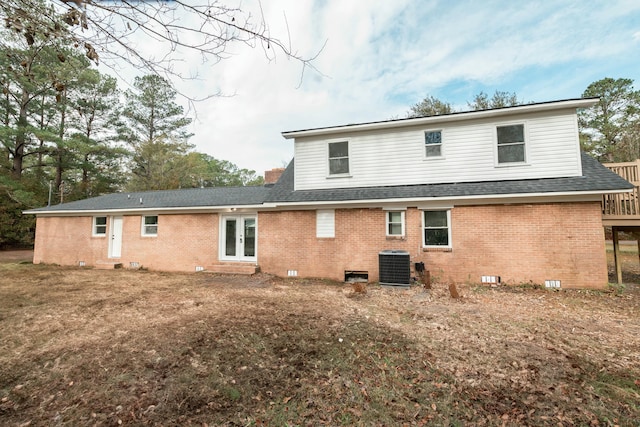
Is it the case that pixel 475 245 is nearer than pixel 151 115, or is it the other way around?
pixel 475 245

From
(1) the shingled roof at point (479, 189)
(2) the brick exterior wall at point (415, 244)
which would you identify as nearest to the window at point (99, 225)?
(2) the brick exterior wall at point (415, 244)

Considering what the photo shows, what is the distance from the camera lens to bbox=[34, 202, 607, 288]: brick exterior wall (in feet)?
25.4

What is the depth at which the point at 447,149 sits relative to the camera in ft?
31.1

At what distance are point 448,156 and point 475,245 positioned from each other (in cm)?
321

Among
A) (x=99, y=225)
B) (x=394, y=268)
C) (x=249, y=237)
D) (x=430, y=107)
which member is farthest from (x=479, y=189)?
(x=430, y=107)

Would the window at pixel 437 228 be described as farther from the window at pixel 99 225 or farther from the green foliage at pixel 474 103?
the green foliage at pixel 474 103

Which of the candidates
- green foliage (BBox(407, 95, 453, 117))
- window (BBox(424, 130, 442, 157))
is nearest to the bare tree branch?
window (BBox(424, 130, 442, 157))

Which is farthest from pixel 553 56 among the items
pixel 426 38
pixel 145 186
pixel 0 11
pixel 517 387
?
pixel 145 186

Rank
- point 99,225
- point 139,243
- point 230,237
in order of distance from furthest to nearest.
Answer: point 99,225 < point 139,243 < point 230,237

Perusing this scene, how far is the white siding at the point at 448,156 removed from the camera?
8.46 meters

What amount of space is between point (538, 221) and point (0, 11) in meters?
11.3

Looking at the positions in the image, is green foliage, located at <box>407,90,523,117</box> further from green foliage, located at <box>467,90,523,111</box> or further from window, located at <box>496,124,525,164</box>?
window, located at <box>496,124,525,164</box>

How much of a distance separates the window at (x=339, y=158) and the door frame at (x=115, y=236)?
1041cm

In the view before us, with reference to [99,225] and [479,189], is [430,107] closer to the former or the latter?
[479,189]
